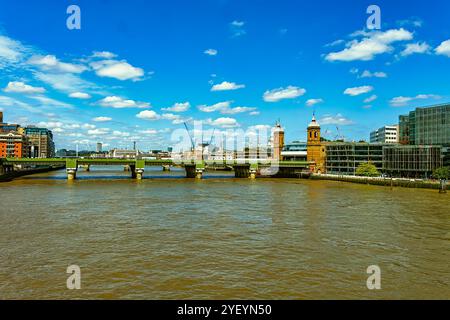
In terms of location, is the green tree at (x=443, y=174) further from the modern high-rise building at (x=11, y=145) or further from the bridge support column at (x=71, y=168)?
the modern high-rise building at (x=11, y=145)

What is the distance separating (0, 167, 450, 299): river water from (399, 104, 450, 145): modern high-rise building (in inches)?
3752

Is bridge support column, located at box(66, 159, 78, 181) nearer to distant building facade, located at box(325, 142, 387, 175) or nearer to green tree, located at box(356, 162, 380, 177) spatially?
green tree, located at box(356, 162, 380, 177)

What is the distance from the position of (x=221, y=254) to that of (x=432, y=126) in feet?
421

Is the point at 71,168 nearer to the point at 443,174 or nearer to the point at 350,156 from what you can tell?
the point at 350,156

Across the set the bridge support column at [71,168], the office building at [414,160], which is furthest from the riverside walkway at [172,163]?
the office building at [414,160]

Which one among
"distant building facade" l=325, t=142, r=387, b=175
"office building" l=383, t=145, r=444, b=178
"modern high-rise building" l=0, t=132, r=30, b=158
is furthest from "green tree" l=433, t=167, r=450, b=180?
"modern high-rise building" l=0, t=132, r=30, b=158

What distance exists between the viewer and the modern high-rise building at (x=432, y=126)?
12029 centimetres

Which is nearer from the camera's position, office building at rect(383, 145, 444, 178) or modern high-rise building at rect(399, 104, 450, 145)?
office building at rect(383, 145, 444, 178)

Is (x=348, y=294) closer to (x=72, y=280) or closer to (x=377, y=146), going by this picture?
(x=72, y=280)

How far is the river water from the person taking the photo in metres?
16.6

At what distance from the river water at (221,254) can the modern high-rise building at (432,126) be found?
95.3 m

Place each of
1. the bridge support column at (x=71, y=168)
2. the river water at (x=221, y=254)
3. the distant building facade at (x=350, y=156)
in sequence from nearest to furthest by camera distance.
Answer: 1. the river water at (x=221, y=254)
2. the bridge support column at (x=71, y=168)
3. the distant building facade at (x=350, y=156)

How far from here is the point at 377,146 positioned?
139m
